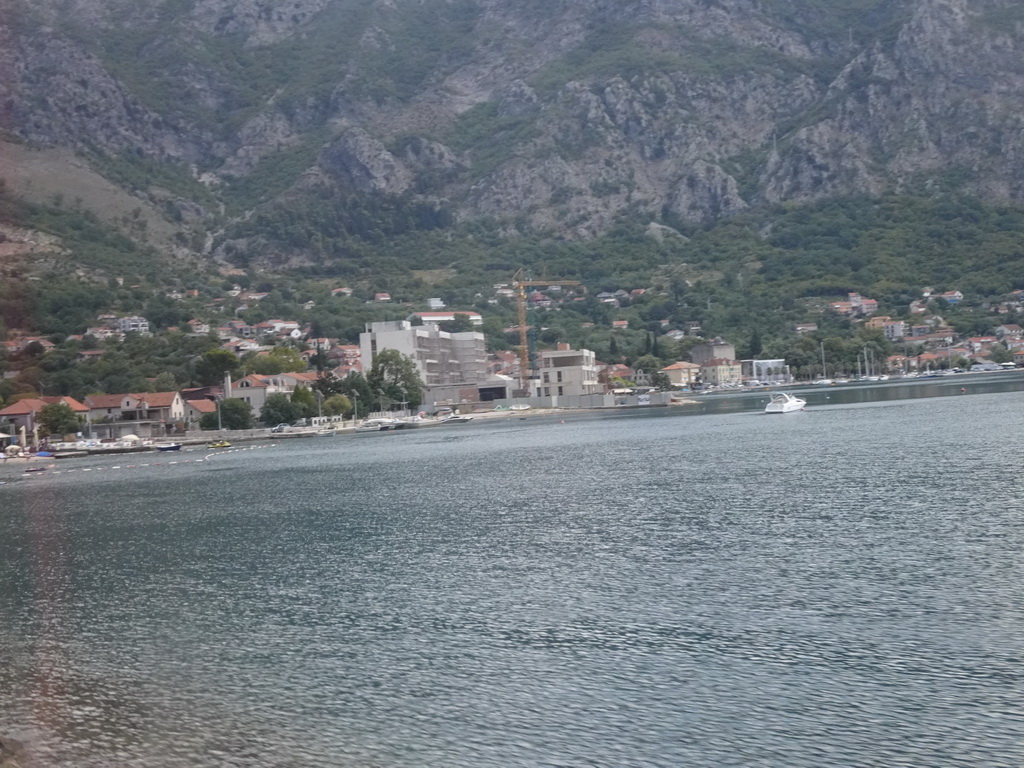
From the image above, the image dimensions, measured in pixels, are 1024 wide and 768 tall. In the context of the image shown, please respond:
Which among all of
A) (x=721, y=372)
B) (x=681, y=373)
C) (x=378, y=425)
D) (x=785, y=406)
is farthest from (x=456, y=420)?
(x=721, y=372)

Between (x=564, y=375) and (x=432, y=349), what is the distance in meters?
16.8

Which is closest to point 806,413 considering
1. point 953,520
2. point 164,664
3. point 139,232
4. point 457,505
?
point 457,505

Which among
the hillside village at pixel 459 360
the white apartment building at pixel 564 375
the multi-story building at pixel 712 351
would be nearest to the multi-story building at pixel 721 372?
the hillside village at pixel 459 360

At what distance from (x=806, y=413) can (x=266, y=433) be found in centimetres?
4649

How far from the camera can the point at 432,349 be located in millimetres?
141625

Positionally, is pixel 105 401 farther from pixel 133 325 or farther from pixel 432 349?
pixel 133 325

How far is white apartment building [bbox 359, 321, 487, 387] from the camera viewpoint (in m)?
133

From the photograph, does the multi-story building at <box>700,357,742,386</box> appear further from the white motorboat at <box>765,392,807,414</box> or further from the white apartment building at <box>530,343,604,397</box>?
the white motorboat at <box>765,392,807,414</box>

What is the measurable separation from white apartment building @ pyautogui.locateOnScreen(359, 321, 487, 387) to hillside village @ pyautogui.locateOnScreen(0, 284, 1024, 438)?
0.17 metres

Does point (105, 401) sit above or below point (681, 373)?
above

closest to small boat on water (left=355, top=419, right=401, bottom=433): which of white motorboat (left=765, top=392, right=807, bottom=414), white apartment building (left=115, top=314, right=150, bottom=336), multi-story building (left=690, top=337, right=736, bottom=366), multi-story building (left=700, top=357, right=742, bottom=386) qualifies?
white motorboat (left=765, top=392, right=807, bottom=414)

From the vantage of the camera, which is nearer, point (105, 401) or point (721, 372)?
point (105, 401)

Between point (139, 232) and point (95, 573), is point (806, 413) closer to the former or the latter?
point (95, 573)

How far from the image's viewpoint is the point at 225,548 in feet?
106
